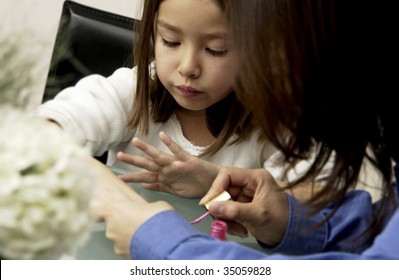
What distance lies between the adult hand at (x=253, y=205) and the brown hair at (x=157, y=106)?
0.83 ft

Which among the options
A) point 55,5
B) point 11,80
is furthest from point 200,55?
point 55,5

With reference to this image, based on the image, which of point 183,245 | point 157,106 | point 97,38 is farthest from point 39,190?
point 97,38

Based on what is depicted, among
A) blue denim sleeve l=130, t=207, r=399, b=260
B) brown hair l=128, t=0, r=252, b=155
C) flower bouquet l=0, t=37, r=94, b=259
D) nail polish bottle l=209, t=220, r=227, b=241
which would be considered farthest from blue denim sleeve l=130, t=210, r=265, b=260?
brown hair l=128, t=0, r=252, b=155

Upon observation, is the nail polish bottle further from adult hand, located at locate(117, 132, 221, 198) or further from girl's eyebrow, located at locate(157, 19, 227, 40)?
girl's eyebrow, located at locate(157, 19, 227, 40)

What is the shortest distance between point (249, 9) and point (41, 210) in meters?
0.41

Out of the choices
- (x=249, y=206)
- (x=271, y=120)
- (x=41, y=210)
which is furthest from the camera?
(x=249, y=206)

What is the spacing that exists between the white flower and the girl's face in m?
0.59

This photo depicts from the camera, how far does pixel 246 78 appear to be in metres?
0.71

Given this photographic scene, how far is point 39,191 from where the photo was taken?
371 millimetres

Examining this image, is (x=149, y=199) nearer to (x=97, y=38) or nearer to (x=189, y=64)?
(x=189, y=64)

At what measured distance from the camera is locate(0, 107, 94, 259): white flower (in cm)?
37

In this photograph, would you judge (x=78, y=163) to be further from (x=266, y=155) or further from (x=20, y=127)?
(x=266, y=155)

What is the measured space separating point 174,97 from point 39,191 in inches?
29.2

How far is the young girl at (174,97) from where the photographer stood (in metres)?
0.98
